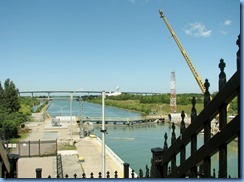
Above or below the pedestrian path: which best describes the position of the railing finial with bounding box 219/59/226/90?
above

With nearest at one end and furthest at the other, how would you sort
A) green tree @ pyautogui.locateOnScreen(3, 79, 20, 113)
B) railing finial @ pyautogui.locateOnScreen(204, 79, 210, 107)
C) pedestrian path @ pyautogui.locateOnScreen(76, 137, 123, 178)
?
railing finial @ pyautogui.locateOnScreen(204, 79, 210, 107) → pedestrian path @ pyautogui.locateOnScreen(76, 137, 123, 178) → green tree @ pyautogui.locateOnScreen(3, 79, 20, 113)

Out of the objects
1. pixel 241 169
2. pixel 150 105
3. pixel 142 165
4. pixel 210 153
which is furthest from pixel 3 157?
pixel 150 105

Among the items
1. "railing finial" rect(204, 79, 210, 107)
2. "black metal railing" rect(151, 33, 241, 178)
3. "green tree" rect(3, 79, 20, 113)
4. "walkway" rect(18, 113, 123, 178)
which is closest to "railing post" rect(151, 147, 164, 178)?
"black metal railing" rect(151, 33, 241, 178)

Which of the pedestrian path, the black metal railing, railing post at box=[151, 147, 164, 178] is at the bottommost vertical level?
the pedestrian path

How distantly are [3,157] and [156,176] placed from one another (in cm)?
93

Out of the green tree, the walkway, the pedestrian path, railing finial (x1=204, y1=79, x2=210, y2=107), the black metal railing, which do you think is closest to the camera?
the black metal railing

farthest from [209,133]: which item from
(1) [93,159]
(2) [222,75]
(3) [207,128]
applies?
(1) [93,159]

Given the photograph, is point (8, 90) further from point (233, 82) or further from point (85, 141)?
point (233, 82)

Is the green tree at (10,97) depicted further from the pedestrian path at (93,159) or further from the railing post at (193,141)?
the railing post at (193,141)

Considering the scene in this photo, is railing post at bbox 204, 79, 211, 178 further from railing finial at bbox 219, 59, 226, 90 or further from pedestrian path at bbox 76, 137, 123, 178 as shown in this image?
pedestrian path at bbox 76, 137, 123, 178

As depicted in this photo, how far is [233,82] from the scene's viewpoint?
1106mm

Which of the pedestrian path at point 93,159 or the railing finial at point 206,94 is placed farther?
the pedestrian path at point 93,159

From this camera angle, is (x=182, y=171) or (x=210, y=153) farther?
(x=182, y=171)

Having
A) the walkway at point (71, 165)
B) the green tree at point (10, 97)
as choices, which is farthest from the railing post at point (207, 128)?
the green tree at point (10, 97)
